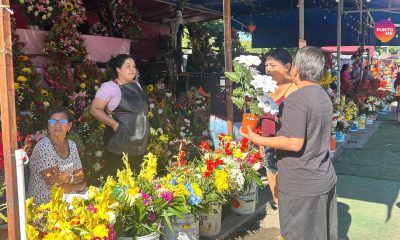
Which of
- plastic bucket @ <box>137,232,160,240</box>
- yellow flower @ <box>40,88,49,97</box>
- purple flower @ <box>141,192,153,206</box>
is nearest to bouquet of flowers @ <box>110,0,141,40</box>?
yellow flower @ <box>40,88,49,97</box>

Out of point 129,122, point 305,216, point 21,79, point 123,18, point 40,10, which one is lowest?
point 305,216

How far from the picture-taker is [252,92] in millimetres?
3041

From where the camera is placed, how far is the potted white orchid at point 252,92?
295cm

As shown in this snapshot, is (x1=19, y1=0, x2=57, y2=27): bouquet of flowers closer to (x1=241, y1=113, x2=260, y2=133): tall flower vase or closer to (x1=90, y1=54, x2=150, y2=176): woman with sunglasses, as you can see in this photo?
(x1=90, y1=54, x2=150, y2=176): woman with sunglasses

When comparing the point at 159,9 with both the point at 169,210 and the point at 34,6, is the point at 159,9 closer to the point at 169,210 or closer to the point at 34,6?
the point at 34,6

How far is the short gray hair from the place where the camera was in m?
2.55

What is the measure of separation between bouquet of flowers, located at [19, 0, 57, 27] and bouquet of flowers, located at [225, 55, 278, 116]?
2.53m

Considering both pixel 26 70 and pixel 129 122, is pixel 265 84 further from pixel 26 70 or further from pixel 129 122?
pixel 26 70

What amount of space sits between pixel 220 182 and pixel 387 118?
438 inches

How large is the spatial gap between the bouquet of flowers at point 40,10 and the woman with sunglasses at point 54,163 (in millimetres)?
2149

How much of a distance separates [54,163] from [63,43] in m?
2.13

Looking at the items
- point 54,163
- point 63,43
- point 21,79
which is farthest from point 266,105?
point 63,43

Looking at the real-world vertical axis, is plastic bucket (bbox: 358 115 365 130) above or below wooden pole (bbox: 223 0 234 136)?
below

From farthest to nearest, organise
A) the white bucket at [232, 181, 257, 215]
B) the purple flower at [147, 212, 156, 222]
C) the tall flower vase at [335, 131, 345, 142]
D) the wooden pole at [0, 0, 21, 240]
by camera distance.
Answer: the tall flower vase at [335, 131, 345, 142] < the white bucket at [232, 181, 257, 215] < the purple flower at [147, 212, 156, 222] < the wooden pole at [0, 0, 21, 240]
